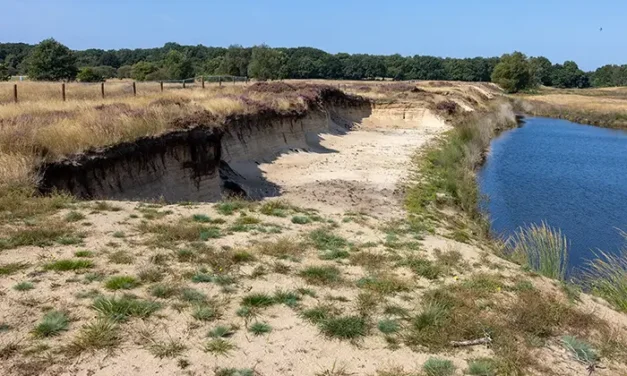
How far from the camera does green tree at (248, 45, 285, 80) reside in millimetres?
80312

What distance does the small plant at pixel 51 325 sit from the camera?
6.10m

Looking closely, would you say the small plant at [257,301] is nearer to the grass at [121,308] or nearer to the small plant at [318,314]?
the small plant at [318,314]

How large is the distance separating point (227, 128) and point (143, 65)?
50097 millimetres

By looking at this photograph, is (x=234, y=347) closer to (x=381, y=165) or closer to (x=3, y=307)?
(x=3, y=307)

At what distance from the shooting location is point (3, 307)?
6.55 m

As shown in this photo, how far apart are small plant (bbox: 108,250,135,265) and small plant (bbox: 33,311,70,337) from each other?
1.91 metres

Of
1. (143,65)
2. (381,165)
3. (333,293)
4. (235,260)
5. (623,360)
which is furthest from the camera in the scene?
(143,65)

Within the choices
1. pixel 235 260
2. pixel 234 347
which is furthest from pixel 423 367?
pixel 235 260

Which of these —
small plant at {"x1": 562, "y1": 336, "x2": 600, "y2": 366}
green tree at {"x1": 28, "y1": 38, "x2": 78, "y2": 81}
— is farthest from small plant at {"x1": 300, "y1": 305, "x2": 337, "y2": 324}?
green tree at {"x1": 28, "y1": 38, "x2": 78, "y2": 81}

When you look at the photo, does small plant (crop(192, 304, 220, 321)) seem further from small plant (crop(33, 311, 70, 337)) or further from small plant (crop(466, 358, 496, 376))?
small plant (crop(466, 358, 496, 376))

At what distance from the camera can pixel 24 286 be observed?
7082 mm

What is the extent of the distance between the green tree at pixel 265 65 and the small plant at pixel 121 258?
72.6 m

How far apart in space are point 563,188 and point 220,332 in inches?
1045

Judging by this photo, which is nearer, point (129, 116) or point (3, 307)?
point (3, 307)
